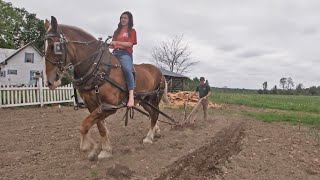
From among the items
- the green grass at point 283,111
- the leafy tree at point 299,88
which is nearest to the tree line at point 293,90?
the leafy tree at point 299,88

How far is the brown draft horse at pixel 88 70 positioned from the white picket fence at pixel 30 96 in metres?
10.6

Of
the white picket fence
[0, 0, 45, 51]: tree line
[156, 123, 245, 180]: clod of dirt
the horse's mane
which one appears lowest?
[156, 123, 245, 180]: clod of dirt

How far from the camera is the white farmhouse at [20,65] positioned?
3761 cm

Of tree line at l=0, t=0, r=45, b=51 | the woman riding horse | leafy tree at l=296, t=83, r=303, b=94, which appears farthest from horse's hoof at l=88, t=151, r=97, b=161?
leafy tree at l=296, t=83, r=303, b=94

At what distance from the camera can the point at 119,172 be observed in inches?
207

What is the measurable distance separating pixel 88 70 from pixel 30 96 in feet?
39.8

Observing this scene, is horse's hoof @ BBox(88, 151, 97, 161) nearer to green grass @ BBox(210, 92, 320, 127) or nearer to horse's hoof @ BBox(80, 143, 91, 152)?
horse's hoof @ BBox(80, 143, 91, 152)

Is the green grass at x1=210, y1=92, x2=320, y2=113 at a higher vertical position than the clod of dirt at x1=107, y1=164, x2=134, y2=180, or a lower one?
higher

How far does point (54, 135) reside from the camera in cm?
863

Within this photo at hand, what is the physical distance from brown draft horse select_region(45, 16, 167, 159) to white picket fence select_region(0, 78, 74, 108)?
10.6 m

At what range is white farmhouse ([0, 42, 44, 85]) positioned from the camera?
37.6 metres

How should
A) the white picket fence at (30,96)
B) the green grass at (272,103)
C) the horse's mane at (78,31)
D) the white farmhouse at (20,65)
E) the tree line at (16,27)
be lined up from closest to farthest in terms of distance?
1. the horse's mane at (78,31)
2. the white picket fence at (30,96)
3. the green grass at (272,103)
4. the white farmhouse at (20,65)
5. the tree line at (16,27)

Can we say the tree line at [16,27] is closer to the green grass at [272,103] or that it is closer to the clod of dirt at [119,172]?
the green grass at [272,103]

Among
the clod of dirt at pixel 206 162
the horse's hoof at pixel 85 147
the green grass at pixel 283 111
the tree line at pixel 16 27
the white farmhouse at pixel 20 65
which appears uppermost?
the tree line at pixel 16 27
